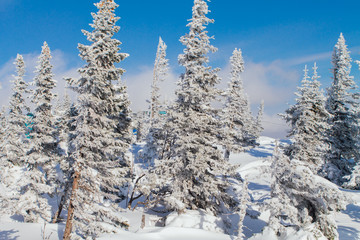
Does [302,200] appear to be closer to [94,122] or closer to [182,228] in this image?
[182,228]

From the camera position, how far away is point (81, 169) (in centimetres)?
A: 1295

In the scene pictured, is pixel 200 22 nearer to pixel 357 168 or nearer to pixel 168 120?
pixel 168 120

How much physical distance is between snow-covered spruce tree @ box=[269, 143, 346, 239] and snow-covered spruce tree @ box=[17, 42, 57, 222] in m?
15.5

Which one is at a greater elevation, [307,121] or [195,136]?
[307,121]

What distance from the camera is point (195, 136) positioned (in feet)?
53.5

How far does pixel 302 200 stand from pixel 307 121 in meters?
11.5

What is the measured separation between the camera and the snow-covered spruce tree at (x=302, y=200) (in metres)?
11.4

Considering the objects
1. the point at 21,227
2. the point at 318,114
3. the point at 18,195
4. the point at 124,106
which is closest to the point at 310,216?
the point at 318,114

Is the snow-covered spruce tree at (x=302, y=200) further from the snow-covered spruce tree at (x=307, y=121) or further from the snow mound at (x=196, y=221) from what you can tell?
the snow-covered spruce tree at (x=307, y=121)

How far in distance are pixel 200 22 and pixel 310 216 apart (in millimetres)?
14011

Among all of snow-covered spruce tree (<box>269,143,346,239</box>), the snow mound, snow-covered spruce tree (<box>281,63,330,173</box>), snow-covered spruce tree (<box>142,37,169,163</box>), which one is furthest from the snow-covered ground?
snow-covered spruce tree (<box>142,37,169,163</box>)

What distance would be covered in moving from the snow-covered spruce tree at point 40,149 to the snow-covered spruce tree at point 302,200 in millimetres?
15496

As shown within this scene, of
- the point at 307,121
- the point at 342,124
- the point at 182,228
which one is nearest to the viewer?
the point at 182,228

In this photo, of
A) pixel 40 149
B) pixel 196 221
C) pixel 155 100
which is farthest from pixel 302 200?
pixel 155 100
